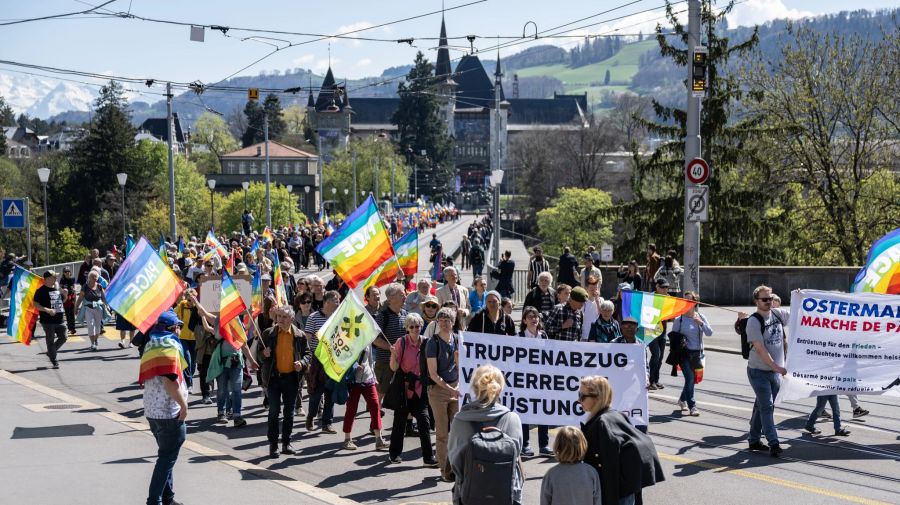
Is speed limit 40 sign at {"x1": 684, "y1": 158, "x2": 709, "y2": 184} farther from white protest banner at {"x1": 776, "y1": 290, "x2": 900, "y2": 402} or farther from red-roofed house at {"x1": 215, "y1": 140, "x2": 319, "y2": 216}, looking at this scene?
red-roofed house at {"x1": 215, "y1": 140, "x2": 319, "y2": 216}

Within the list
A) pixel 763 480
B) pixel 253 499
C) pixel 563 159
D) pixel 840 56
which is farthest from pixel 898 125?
pixel 563 159

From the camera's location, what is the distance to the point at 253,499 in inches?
374

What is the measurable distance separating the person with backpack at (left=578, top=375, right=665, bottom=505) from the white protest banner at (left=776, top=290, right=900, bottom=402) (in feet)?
17.5

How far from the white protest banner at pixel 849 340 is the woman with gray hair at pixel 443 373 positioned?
152 inches

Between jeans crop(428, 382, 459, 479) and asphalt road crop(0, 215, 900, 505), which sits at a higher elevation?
jeans crop(428, 382, 459, 479)

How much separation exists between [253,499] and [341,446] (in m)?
2.63

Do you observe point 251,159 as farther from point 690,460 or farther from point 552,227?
point 690,460

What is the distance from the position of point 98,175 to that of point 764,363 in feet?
311

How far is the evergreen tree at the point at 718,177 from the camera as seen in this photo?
3444 cm

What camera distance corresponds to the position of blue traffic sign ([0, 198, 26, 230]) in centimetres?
2667

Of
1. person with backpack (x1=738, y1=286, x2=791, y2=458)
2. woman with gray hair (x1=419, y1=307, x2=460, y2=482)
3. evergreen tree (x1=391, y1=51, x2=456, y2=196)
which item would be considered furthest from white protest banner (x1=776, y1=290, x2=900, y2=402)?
evergreen tree (x1=391, y1=51, x2=456, y2=196)

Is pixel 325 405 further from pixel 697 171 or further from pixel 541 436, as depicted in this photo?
pixel 697 171

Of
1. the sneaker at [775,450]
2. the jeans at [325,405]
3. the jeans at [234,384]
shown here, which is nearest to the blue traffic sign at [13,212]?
the jeans at [234,384]

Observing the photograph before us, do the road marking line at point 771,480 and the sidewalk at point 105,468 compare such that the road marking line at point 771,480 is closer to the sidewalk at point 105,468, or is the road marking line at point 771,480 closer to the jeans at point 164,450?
the sidewalk at point 105,468
